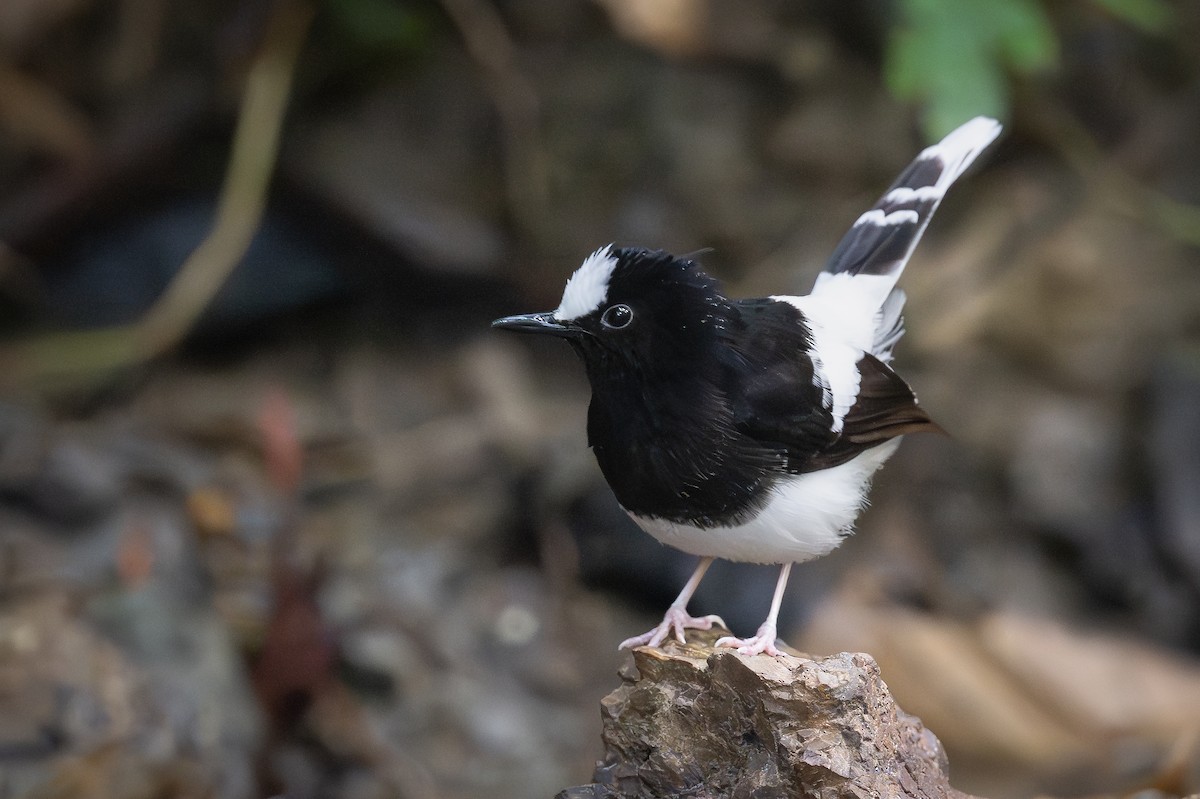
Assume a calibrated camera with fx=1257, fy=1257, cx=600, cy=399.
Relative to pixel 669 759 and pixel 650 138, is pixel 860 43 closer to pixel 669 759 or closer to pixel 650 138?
pixel 650 138

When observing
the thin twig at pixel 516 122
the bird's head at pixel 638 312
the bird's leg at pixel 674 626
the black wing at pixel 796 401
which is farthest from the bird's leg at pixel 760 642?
the thin twig at pixel 516 122

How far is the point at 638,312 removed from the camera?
2941 mm

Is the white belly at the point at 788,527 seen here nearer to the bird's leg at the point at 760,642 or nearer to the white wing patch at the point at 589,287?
the bird's leg at the point at 760,642

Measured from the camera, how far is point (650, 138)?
621 cm

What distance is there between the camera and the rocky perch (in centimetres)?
255

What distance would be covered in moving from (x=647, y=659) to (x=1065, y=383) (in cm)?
434

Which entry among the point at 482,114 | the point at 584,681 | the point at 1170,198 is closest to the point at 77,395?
the point at 482,114

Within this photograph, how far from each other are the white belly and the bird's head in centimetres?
38

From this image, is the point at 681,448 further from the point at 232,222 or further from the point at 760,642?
the point at 232,222

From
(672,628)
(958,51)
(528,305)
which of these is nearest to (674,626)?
(672,628)

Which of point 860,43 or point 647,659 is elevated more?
point 860,43

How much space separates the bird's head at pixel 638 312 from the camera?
9.61 ft

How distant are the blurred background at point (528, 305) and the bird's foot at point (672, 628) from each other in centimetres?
209

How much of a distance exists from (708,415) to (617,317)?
0.31m
